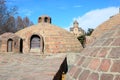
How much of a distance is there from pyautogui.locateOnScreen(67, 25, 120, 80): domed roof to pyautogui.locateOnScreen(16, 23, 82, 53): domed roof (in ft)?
52.4

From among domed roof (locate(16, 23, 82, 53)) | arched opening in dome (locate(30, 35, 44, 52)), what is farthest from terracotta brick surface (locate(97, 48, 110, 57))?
arched opening in dome (locate(30, 35, 44, 52))

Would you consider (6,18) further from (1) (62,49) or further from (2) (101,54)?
(2) (101,54)

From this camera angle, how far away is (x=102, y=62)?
2920 millimetres

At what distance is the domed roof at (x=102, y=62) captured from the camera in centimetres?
279

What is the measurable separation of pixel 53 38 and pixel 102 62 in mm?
16975

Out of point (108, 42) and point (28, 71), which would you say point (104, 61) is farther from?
point (28, 71)

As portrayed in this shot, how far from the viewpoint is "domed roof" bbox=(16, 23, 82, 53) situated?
64.3 feet

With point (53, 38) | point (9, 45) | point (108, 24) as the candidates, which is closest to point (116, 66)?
point (108, 24)

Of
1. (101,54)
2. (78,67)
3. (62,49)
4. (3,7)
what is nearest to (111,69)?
(101,54)

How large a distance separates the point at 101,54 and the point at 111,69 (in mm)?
304

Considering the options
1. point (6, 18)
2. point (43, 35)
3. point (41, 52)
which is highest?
point (6, 18)

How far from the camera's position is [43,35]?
20219 mm

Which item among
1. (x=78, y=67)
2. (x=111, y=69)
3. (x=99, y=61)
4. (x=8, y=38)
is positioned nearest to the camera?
(x=111, y=69)

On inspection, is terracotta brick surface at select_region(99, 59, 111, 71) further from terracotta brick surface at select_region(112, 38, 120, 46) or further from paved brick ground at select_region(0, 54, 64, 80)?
paved brick ground at select_region(0, 54, 64, 80)
